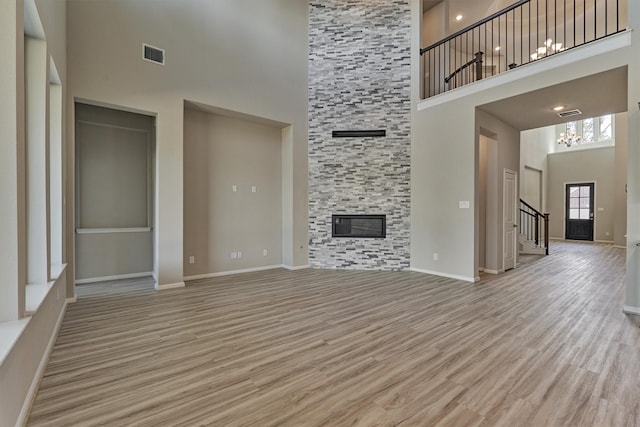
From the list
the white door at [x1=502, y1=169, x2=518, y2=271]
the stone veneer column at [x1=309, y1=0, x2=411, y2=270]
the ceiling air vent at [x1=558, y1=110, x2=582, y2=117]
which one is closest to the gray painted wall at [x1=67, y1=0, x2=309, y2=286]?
the stone veneer column at [x1=309, y1=0, x2=411, y2=270]

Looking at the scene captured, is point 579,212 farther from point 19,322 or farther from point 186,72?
point 19,322


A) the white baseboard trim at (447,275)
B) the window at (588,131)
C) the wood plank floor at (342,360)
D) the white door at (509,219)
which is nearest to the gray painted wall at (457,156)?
the white baseboard trim at (447,275)

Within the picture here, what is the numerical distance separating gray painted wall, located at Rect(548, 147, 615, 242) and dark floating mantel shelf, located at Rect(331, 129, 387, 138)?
403 inches

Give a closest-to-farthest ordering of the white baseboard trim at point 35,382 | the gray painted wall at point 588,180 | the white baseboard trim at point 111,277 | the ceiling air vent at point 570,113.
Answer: the white baseboard trim at point 35,382
the white baseboard trim at point 111,277
the ceiling air vent at point 570,113
the gray painted wall at point 588,180

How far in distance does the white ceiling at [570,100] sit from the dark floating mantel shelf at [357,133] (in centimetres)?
185

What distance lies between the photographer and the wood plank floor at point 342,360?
5.90ft

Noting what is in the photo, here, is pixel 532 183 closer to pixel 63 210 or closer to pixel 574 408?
pixel 574 408

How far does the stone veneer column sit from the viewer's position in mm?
6145

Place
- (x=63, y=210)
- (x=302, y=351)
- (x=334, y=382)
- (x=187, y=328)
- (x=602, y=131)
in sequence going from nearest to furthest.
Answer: (x=334, y=382) < (x=302, y=351) < (x=187, y=328) < (x=63, y=210) < (x=602, y=131)

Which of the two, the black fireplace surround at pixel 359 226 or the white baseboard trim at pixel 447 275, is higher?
the black fireplace surround at pixel 359 226

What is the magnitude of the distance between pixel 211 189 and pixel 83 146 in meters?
2.05

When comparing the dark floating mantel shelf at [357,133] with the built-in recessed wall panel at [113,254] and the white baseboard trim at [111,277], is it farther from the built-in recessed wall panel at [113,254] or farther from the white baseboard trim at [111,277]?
the white baseboard trim at [111,277]

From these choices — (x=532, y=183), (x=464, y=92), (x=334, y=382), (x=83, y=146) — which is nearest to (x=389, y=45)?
(x=464, y=92)

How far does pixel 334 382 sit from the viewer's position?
2.10 m
